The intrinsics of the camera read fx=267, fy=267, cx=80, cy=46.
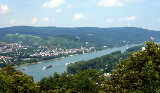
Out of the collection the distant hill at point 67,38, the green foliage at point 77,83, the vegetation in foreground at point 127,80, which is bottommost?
the distant hill at point 67,38

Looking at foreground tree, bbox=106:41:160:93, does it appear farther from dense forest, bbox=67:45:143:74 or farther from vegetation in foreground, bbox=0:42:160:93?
Result: dense forest, bbox=67:45:143:74

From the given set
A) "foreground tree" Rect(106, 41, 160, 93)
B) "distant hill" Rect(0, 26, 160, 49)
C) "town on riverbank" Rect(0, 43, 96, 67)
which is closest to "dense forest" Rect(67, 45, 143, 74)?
"town on riverbank" Rect(0, 43, 96, 67)

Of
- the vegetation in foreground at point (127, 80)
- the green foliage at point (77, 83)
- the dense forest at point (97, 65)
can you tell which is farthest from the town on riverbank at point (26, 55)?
the vegetation in foreground at point (127, 80)

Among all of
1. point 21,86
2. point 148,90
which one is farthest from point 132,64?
point 21,86

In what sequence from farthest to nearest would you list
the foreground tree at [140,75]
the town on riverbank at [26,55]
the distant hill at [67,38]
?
the distant hill at [67,38] < the town on riverbank at [26,55] < the foreground tree at [140,75]

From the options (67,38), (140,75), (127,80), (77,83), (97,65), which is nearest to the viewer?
(140,75)

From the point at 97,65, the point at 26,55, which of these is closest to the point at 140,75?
the point at 97,65

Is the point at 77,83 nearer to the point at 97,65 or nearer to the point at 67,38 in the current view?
the point at 97,65

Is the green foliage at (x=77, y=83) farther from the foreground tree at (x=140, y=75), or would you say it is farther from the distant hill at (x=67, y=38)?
the distant hill at (x=67, y=38)

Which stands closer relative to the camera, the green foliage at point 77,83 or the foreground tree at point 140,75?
the foreground tree at point 140,75
